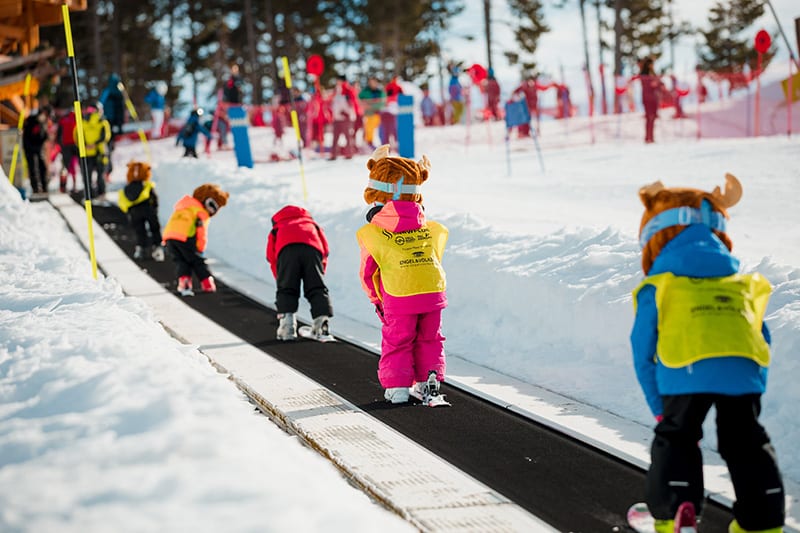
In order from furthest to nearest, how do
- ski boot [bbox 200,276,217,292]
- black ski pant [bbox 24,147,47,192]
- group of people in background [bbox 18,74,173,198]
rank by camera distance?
black ski pant [bbox 24,147,47,192] < group of people in background [bbox 18,74,173,198] < ski boot [bbox 200,276,217,292]

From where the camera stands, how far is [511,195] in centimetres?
1521

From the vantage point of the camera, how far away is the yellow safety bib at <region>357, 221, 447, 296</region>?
593 cm

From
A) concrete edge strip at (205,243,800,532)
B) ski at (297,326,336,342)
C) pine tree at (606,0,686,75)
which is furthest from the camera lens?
pine tree at (606,0,686,75)

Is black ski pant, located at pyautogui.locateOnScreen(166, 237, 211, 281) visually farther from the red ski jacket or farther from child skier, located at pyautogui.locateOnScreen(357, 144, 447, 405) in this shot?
child skier, located at pyautogui.locateOnScreen(357, 144, 447, 405)

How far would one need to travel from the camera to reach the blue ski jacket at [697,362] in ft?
11.9

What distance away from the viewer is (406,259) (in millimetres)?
Answer: 5969

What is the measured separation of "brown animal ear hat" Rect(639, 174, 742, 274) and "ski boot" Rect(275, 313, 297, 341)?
4.68 metres

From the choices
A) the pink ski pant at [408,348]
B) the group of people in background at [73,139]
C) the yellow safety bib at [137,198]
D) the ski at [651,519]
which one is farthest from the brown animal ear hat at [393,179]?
the group of people in background at [73,139]

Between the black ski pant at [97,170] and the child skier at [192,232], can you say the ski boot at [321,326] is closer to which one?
the child skier at [192,232]

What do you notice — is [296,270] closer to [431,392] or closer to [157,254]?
[431,392]

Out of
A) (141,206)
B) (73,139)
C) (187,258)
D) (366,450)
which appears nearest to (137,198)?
(141,206)

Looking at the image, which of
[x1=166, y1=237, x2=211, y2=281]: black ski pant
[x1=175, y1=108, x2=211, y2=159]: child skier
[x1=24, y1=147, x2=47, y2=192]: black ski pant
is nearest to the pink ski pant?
[x1=166, y1=237, x2=211, y2=281]: black ski pant

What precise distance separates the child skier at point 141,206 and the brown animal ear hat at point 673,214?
9.89 metres

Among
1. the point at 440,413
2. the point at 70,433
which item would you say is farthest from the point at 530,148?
the point at 70,433
